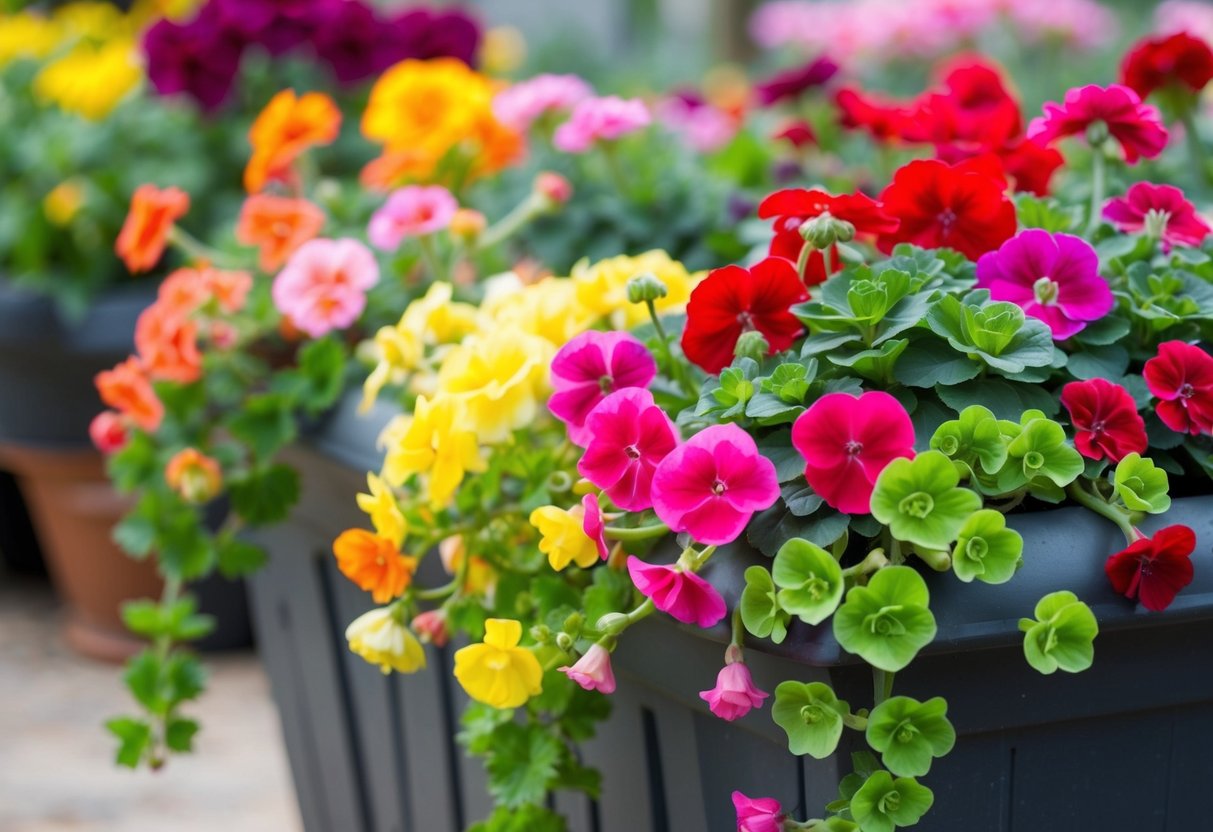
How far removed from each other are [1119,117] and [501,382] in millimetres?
522

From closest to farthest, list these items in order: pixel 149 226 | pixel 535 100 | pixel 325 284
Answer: pixel 325 284 < pixel 149 226 < pixel 535 100

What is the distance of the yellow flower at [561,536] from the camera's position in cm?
87

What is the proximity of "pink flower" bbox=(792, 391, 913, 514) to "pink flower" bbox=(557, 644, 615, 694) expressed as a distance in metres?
0.18

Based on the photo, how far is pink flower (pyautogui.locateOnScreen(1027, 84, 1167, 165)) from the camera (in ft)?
3.39

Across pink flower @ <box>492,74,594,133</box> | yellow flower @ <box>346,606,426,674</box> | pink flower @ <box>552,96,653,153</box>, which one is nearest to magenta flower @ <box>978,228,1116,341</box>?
yellow flower @ <box>346,606,426,674</box>

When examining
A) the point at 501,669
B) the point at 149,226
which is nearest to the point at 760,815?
the point at 501,669

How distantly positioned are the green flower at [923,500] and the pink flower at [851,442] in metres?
0.02

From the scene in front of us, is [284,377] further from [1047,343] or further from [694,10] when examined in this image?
[694,10]

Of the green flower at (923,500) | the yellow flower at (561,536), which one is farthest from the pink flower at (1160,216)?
the yellow flower at (561,536)

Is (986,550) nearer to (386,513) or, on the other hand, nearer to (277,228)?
(386,513)

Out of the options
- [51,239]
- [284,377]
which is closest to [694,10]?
[51,239]

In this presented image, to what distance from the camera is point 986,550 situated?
74 cm

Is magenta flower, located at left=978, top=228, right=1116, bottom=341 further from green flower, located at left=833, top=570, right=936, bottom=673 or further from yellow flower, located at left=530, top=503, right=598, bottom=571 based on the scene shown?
yellow flower, located at left=530, top=503, right=598, bottom=571

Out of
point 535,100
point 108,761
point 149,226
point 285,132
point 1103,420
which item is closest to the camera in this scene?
point 1103,420
